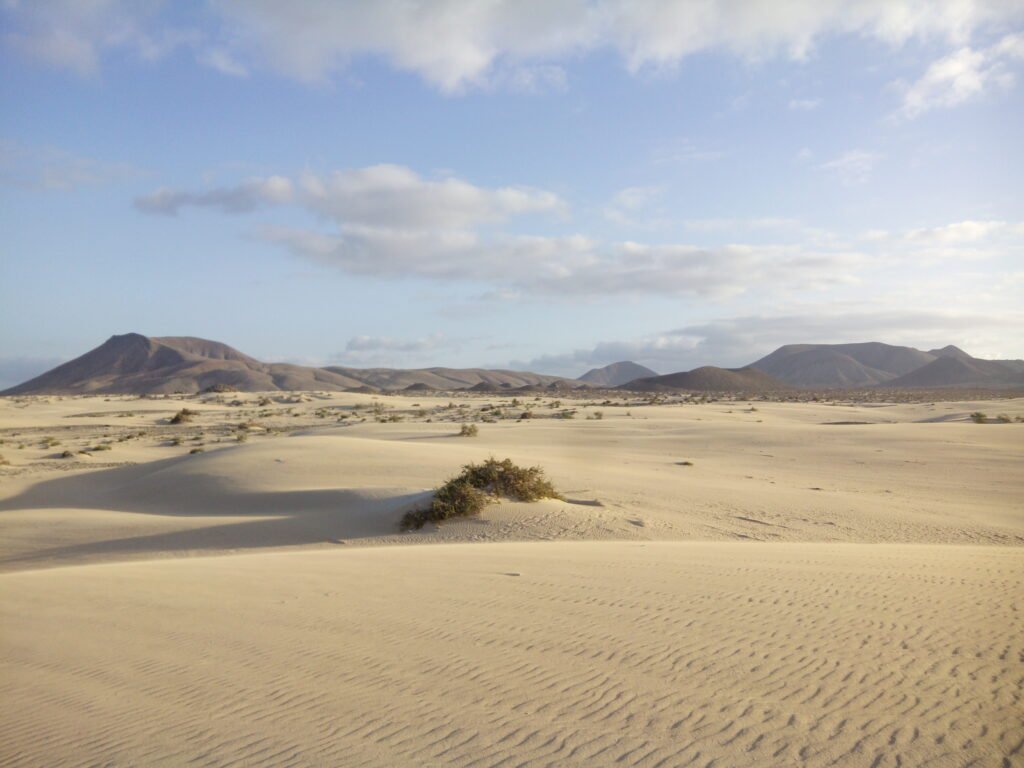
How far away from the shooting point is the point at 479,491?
564 inches

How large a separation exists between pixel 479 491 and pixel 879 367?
166 meters

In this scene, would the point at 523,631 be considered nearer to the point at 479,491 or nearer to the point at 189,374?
the point at 479,491

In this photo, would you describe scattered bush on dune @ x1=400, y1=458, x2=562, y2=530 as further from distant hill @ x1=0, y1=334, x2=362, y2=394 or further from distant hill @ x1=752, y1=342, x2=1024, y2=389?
distant hill @ x1=752, y1=342, x2=1024, y2=389

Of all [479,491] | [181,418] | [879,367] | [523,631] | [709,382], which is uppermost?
[879,367]

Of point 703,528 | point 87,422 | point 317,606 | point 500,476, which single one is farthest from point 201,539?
point 87,422

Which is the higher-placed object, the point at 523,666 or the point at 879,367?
the point at 879,367

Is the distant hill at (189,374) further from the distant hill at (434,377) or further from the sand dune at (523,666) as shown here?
the sand dune at (523,666)

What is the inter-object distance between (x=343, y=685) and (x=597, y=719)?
1.90 m

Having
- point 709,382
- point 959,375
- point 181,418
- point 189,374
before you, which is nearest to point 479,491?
point 181,418

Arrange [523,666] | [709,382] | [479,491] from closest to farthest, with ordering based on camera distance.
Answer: [523,666]
[479,491]
[709,382]

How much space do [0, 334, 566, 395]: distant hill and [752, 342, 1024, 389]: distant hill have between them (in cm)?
5899

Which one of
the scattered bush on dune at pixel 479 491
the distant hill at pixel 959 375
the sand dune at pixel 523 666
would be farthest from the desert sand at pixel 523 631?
the distant hill at pixel 959 375

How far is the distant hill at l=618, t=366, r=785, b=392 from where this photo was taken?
103625 mm

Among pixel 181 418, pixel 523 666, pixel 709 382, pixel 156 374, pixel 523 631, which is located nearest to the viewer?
pixel 523 666
